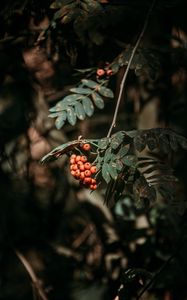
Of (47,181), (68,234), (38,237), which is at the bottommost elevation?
(68,234)

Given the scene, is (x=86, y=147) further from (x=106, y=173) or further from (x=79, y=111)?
(x=79, y=111)

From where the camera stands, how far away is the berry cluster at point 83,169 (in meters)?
1.86

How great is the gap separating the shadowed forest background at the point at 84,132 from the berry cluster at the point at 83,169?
29cm

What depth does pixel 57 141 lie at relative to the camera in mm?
3049

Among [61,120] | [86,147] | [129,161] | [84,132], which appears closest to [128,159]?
[129,161]

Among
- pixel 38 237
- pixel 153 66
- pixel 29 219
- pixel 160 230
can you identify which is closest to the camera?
pixel 153 66

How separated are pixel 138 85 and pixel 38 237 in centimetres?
113

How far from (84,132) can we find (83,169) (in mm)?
1921

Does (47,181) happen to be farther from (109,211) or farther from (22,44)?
(22,44)

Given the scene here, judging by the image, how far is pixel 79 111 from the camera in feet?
6.91

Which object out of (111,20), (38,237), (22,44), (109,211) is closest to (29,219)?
(38,237)

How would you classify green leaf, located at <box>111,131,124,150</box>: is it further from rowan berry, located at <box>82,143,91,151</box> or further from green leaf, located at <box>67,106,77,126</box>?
green leaf, located at <box>67,106,77,126</box>

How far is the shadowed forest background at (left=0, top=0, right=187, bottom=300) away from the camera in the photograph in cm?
254

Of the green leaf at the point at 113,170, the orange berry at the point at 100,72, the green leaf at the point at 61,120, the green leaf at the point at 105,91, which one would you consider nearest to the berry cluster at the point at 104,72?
the orange berry at the point at 100,72
